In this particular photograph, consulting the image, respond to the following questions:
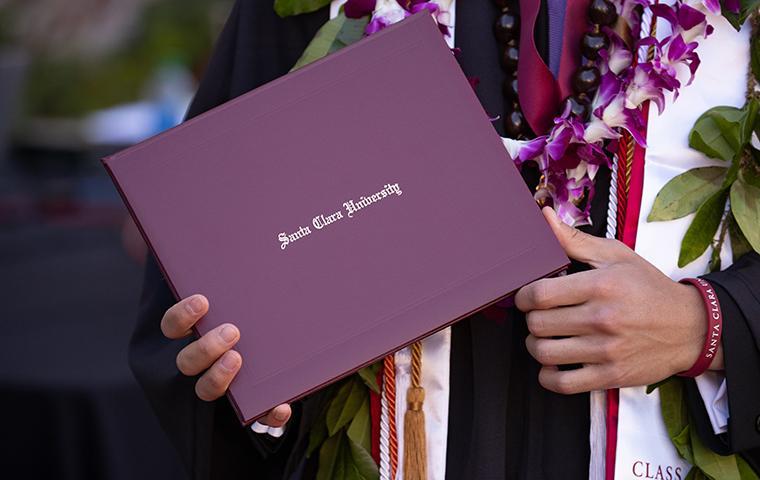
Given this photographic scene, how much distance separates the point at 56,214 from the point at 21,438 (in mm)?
1650

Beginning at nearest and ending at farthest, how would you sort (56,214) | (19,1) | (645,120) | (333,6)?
(645,120)
(333,6)
(56,214)
(19,1)

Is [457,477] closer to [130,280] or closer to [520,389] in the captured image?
[520,389]

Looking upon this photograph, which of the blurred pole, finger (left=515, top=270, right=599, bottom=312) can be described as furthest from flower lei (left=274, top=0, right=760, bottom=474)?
the blurred pole

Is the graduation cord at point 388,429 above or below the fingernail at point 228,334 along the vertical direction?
below

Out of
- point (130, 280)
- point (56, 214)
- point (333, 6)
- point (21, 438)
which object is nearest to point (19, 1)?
point (56, 214)

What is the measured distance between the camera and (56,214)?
3.71m

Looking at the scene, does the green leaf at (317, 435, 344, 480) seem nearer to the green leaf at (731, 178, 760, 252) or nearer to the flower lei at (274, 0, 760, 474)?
the flower lei at (274, 0, 760, 474)

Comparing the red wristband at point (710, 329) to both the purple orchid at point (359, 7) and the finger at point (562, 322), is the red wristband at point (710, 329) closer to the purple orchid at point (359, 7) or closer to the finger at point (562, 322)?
the finger at point (562, 322)

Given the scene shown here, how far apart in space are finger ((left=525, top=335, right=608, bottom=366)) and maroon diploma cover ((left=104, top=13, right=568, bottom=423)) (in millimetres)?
77

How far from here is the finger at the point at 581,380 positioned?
42.4 inches

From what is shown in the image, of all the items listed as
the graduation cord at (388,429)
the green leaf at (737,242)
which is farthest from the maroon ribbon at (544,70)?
the graduation cord at (388,429)

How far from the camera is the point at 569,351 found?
1.07 meters

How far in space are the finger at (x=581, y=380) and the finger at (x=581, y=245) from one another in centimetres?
12

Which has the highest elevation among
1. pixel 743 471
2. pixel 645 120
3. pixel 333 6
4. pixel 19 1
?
pixel 19 1
